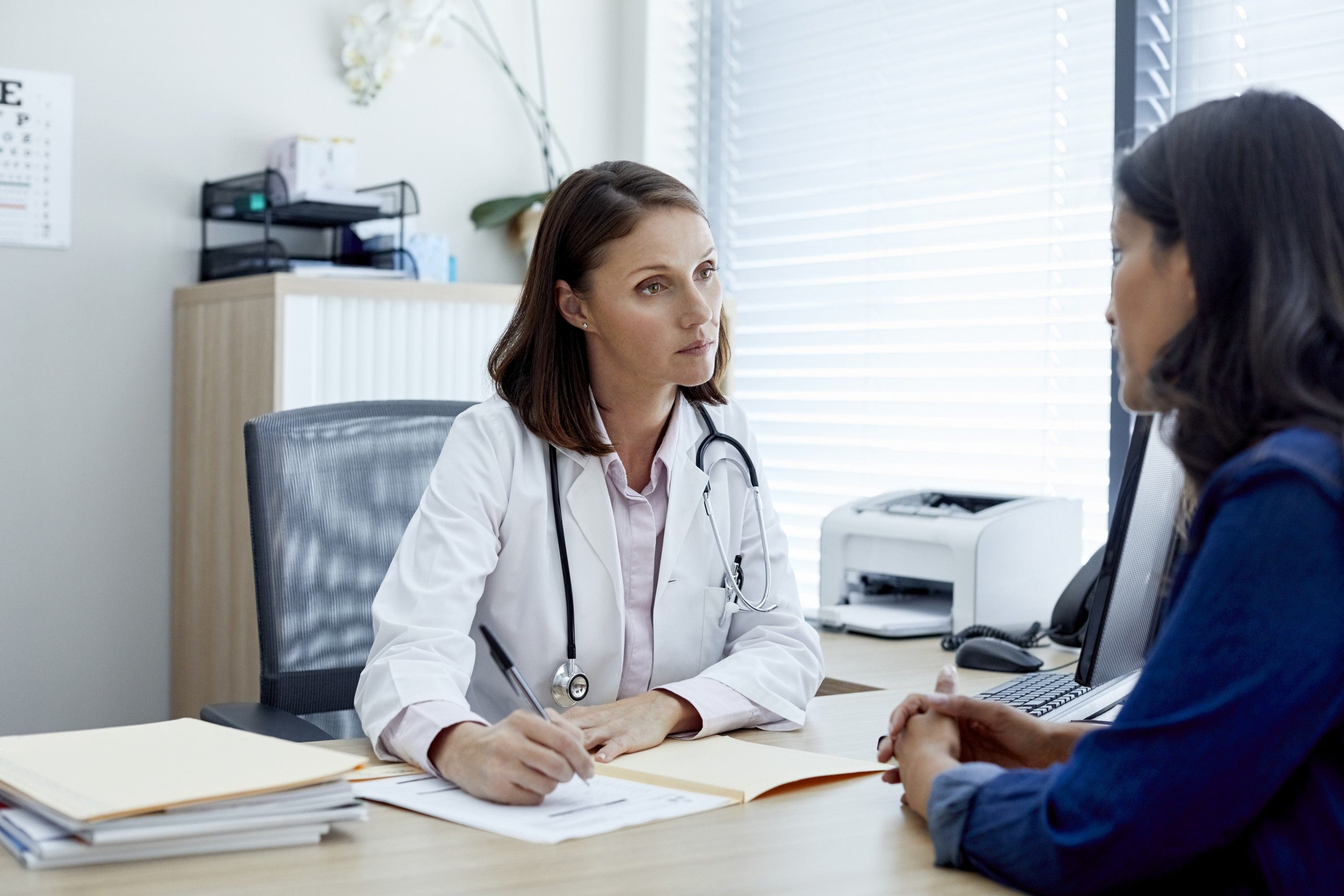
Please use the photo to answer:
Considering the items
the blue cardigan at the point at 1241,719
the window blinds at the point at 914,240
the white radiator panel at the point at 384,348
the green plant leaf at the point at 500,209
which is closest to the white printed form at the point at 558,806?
the blue cardigan at the point at 1241,719

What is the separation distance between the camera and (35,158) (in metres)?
2.73

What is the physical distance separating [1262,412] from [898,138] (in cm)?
233

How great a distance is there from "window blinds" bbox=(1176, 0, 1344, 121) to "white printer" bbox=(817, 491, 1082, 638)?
82cm

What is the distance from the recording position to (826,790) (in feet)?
3.83

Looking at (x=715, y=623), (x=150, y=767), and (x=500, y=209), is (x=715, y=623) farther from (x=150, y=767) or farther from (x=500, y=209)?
(x=500, y=209)

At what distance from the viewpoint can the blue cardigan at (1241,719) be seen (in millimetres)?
723

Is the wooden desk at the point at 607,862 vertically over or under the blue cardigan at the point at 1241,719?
under

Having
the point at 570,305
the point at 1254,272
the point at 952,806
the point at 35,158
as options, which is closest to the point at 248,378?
the point at 35,158

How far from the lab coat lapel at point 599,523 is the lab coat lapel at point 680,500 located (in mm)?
58

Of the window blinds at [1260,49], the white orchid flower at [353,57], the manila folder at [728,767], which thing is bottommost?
the manila folder at [728,767]

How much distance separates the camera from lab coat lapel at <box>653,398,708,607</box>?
1.58 meters

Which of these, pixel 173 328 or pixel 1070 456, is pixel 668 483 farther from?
pixel 173 328

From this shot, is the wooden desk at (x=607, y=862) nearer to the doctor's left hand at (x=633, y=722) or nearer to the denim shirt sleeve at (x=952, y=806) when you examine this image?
the denim shirt sleeve at (x=952, y=806)

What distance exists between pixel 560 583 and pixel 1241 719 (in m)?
0.92
